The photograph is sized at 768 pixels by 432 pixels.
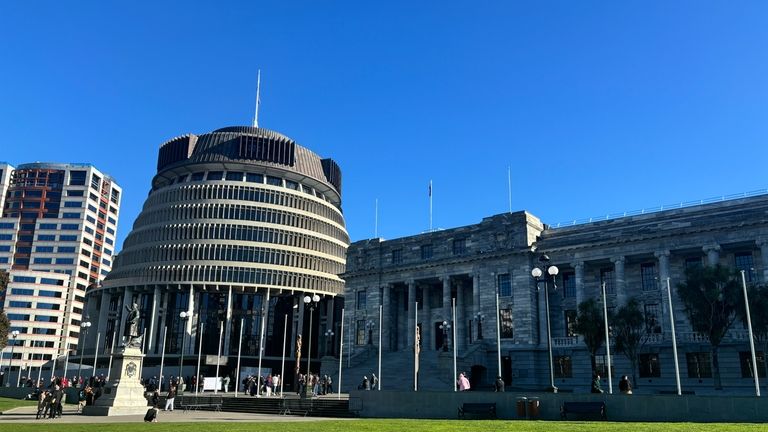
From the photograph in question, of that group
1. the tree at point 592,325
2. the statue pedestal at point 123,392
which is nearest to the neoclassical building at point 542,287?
the tree at point 592,325

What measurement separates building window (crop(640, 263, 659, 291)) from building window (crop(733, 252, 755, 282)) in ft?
23.5

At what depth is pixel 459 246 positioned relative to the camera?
73250 millimetres

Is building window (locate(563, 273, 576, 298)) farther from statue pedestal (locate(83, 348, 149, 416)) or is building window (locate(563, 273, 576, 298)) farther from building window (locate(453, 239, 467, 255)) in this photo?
statue pedestal (locate(83, 348, 149, 416))

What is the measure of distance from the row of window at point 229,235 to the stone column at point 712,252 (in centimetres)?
6487

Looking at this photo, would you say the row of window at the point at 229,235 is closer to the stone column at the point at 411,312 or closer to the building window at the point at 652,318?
the stone column at the point at 411,312

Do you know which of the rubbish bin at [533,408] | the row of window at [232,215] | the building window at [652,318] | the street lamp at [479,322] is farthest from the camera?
the row of window at [232,215]

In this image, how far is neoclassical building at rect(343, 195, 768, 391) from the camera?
5703 centimetres

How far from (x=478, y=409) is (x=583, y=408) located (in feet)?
17.6

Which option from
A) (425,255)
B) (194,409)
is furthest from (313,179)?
(194,409)

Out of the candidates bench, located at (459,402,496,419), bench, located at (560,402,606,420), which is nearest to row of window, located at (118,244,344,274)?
bench, located at (459,402,496,419)

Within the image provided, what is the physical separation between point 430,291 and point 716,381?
110ft

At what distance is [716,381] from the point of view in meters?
51.0

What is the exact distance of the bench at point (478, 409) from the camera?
106ft

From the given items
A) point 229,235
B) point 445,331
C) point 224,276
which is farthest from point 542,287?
point 229,235
